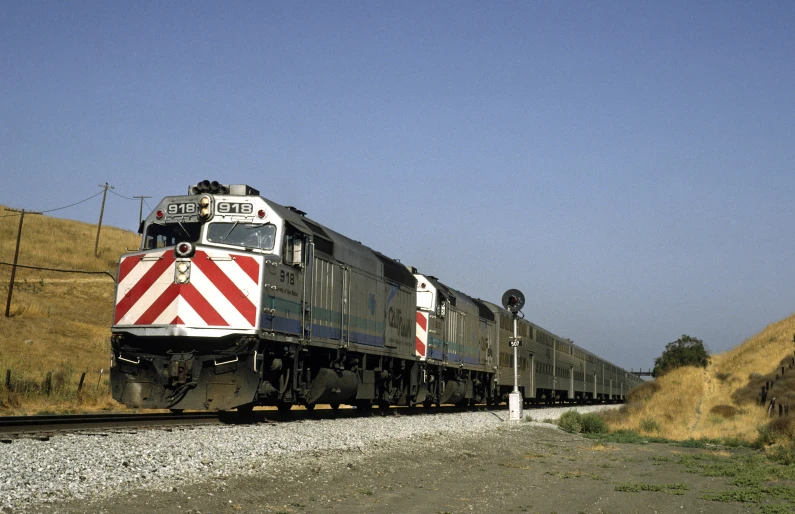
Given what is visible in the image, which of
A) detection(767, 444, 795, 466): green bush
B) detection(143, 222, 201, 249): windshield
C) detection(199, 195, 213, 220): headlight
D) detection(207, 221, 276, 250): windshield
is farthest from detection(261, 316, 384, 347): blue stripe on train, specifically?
detection(767, 444, 795, 466): green bush

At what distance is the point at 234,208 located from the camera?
625 inches

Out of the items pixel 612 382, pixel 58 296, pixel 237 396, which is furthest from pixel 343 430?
pixel 612 382

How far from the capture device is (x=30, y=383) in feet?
72.4

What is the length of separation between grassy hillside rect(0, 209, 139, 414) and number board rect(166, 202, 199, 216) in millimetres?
6981

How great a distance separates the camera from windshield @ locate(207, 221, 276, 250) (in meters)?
15.7

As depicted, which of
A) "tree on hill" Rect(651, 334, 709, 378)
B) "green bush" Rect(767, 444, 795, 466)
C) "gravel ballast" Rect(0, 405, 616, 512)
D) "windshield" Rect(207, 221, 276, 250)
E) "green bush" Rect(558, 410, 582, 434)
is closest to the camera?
"gravel ballast" Rect(0, 405, 616, 512)

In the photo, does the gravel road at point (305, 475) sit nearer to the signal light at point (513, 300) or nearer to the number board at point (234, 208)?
the number board at point (234, 208)

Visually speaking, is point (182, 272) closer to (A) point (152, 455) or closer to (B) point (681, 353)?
(A) point (152, 455)

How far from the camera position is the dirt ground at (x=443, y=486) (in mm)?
7867

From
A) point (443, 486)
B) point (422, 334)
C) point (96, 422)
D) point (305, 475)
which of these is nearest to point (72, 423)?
point (96, 422)

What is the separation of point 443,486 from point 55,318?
46.5 meters

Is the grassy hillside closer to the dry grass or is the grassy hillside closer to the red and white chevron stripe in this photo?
the red and white chevron stripe

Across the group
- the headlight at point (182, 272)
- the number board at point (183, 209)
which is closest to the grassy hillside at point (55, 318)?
the number board at point (183, 209)

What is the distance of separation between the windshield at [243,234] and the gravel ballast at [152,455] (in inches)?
140
